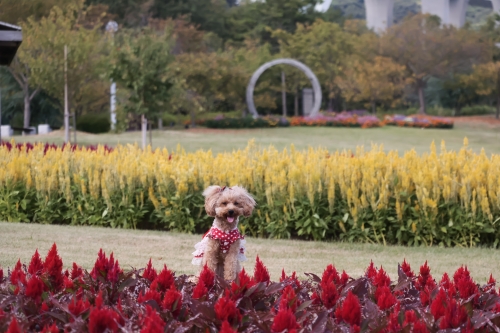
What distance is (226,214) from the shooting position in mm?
4914

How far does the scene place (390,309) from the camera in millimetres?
3182

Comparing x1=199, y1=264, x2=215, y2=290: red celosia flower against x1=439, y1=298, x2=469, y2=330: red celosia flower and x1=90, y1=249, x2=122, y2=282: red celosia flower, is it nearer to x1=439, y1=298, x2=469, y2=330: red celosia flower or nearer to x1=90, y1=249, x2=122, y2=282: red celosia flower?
x1=90, y1=249, x2=122, y2=282: red celosia flower

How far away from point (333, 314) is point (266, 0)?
49.0 meters

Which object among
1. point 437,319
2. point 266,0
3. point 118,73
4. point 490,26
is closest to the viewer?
point 437,319

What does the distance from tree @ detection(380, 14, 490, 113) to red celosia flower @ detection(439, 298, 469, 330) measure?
37273 mm

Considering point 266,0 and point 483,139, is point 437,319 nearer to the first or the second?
point 483,139

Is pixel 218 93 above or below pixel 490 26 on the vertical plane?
below

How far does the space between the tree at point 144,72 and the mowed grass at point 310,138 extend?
15.9 ft

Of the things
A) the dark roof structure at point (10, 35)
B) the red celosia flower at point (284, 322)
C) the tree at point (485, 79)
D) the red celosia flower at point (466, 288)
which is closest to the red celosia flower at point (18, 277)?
the red celosia flower at point (284, 322)

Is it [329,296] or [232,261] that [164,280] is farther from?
[232,261]

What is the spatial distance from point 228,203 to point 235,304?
1.95 m

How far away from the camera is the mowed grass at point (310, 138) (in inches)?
1032

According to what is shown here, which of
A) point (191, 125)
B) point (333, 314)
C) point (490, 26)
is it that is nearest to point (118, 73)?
point (191, 125)

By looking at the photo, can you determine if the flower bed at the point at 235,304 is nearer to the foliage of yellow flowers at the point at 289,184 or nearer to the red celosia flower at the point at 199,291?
the red celosia flower at the point at 199,291
